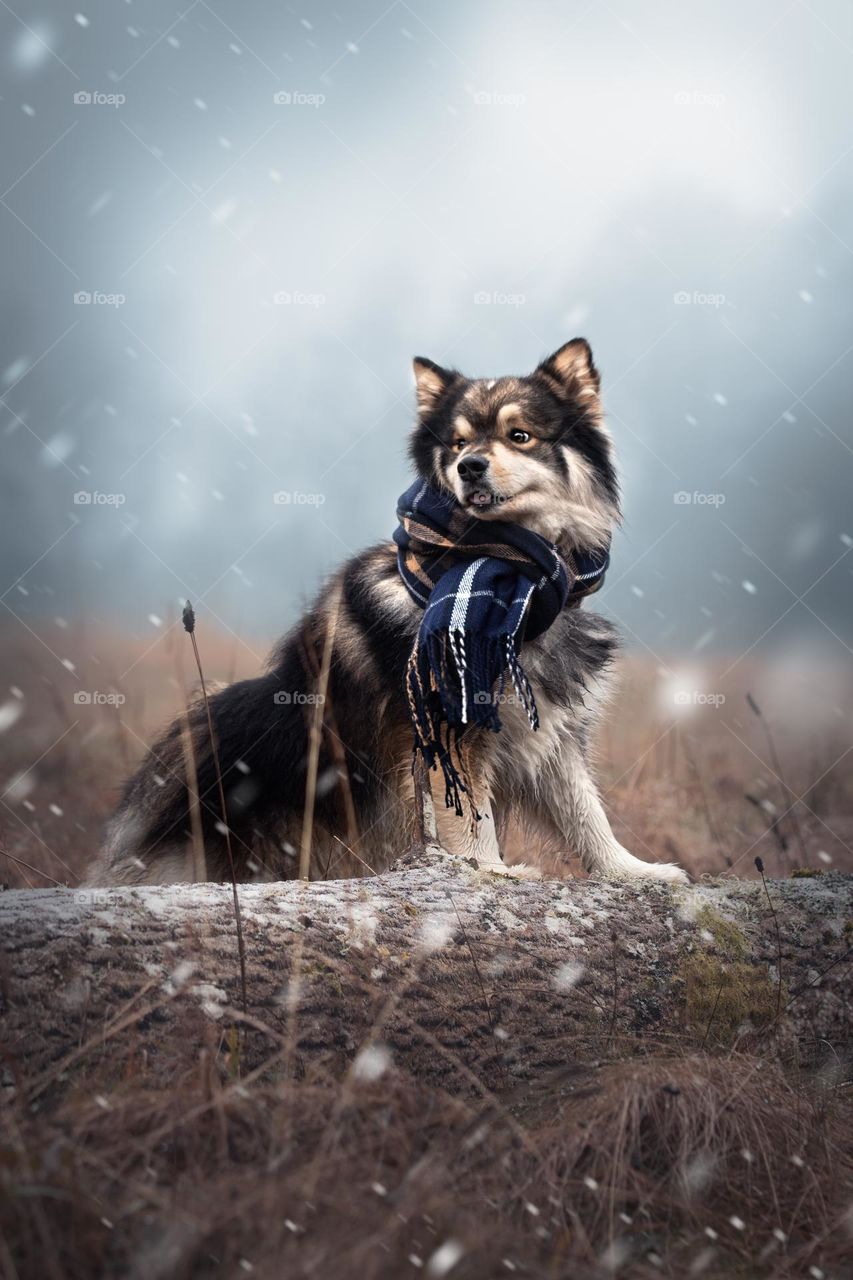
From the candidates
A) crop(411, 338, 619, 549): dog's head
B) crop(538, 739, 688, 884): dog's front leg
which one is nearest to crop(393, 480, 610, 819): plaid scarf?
crop(411, 338, 619, 549): dog's head

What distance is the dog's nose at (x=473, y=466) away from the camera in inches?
145

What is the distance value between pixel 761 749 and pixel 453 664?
4326 mm

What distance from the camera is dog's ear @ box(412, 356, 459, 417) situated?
421cm

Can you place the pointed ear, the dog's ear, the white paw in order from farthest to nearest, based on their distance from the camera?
the dog's ear, the pointed ear, the white paw

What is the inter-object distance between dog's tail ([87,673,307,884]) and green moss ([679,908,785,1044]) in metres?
1.92

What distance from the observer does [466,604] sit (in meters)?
3.50

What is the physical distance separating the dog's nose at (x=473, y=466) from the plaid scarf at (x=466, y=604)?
0.19 m

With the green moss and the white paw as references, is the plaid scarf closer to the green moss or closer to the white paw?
the white paw

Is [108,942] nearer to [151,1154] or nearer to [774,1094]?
[151,1154]

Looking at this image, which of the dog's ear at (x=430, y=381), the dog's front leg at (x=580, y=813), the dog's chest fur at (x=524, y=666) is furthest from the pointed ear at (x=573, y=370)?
the dog's front leg at (x=580, y=813)

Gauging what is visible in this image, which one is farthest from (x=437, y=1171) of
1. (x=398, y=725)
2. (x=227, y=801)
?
(x=227, y=801)

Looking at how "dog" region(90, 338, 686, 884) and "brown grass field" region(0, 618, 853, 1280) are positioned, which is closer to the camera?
"brown grass field" region(0, 618, 853, 1280)

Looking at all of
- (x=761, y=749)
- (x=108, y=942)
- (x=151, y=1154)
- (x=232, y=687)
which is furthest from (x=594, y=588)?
(x=761, y=749)

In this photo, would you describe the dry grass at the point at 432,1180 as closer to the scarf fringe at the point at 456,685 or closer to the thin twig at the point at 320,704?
the scarf fringe at the point at 456,685
